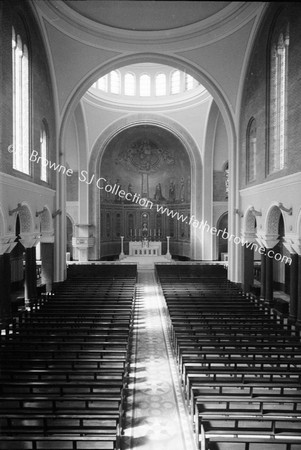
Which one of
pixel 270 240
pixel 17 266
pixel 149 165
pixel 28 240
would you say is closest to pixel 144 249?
pixel 149 165

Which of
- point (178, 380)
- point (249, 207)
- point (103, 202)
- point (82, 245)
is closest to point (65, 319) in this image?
point (178, 380)

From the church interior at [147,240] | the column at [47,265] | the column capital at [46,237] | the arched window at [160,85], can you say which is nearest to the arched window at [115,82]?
the church interior at [147,240]

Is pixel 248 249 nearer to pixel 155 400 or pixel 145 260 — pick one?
pixel 145 260

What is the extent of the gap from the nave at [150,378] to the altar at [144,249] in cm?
1841

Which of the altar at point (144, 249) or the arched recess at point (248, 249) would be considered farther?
the altar at point (144, 249)

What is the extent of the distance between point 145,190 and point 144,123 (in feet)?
25.1

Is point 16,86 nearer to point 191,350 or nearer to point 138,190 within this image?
point 191,350

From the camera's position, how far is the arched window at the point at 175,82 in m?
32.9

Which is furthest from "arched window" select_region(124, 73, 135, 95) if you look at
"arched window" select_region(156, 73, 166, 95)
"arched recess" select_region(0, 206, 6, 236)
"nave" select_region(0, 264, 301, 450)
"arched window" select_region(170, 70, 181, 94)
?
"arched recess" select_region(0, 206, 6, 236)

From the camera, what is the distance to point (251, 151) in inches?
808

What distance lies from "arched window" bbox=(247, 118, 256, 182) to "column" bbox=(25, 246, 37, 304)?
12.8 metres

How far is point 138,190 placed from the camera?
38500mm

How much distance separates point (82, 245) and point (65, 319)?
20.6 metres

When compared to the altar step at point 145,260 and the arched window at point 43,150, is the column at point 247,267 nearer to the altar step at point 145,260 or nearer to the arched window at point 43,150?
the altar step at point 145,260
